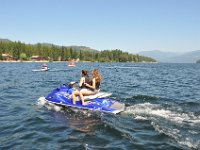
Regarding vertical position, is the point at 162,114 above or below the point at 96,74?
below

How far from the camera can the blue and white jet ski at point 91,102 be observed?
58.8 ft

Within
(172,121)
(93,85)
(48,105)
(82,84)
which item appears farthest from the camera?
(48,105)

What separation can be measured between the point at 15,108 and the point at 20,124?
445cm

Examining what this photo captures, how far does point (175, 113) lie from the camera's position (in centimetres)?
1802

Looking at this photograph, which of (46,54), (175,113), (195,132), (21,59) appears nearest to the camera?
(195,132)

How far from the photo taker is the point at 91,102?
18312 millimetres

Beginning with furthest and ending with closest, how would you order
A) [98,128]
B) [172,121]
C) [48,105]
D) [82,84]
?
[48,105]
[82,84]
[172,121]
[98,128]

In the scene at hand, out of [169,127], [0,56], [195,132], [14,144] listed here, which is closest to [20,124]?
[14,144]

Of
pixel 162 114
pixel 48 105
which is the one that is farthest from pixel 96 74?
pixel 162 114

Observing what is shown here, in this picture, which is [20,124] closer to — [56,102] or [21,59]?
[56,102]

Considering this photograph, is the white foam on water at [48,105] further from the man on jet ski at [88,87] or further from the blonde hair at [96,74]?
the blonde hair at [96,74]

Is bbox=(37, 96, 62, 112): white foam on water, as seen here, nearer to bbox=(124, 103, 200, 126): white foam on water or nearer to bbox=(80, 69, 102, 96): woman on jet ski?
bbox=(80, 69, 102, 96): woman on jet ski

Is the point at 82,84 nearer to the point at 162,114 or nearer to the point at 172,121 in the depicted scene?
the point at 162,114

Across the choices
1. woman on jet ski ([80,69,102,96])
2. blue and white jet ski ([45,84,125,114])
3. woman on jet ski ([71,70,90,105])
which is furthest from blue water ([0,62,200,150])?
woman on jet ski ([80,69,102,96])
